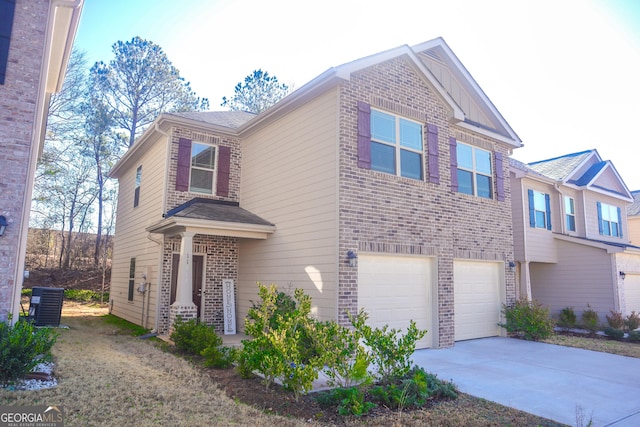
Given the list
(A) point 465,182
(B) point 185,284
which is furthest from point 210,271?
(A) point 465,182

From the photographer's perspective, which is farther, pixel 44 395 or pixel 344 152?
pixel 344 152

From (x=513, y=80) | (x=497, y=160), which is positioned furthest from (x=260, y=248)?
(x=513, y=80)

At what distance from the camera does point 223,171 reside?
12.7m

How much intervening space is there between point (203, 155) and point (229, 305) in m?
4.44

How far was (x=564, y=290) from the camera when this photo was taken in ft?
54.3

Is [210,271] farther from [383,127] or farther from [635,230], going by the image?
[635,230]

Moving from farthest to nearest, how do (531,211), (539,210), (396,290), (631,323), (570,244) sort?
(570,244) → (539,210) → (531,211) → (631,323) → (396,290)

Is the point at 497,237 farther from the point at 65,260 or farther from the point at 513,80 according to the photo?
the point at 65,260

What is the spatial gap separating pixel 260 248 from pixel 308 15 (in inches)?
233

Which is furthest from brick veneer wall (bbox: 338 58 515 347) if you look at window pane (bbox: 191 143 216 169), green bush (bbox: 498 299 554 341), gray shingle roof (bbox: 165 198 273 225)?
window pane (bbox: 191 143 216 169)

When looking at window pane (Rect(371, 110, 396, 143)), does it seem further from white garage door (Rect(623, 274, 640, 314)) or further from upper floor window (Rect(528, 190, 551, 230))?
white garage door (Rect(623, 274, 640, 314))

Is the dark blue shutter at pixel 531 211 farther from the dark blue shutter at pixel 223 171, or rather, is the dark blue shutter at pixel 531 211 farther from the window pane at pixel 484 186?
the dark blue shutter at pixel 223 171

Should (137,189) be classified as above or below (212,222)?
above

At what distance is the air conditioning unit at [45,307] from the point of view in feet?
39.4
